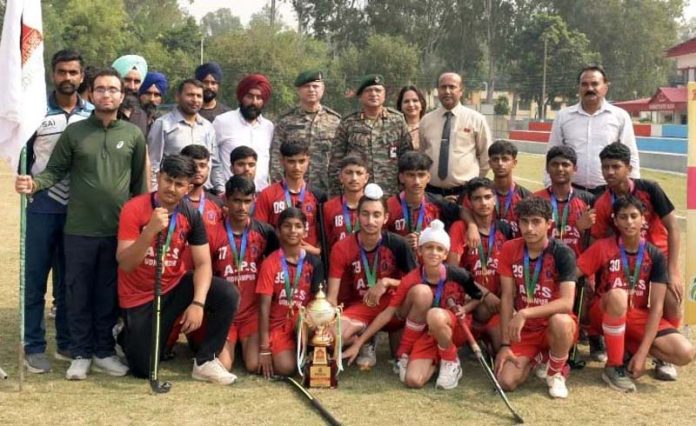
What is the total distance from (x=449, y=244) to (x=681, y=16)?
3084 inches

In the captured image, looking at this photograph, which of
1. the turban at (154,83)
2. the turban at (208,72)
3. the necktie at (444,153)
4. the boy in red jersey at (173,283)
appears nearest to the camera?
the boy in red jersey at (173,283)

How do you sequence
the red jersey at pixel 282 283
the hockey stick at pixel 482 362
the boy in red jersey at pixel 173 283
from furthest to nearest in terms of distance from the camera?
the red jersey at pixel 282 283 < the boy in red jersey at pixel 173 283 < the hockey stick at pixel 482 362

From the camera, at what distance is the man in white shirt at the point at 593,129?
6789mm

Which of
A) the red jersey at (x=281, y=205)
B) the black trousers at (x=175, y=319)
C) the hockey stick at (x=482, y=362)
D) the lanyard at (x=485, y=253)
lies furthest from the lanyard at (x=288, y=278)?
the lanyard at (x=485, y=253)

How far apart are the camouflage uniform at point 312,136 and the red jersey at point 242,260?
1.26 m

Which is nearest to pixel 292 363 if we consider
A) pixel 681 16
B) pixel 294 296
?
pixel 294 296

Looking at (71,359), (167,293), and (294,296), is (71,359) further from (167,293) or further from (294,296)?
(294,296)

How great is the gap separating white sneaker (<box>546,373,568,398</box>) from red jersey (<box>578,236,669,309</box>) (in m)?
0.79

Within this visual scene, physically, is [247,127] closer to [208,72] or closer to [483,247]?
[208,72]

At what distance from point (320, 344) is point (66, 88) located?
2529 millimetres

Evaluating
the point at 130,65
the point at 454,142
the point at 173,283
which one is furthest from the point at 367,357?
the point at 130,65

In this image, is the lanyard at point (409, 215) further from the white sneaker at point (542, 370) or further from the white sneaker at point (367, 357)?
the white sneaker at point (542, 370)

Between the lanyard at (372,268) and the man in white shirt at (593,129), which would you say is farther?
the man in white shirt at (593,129)

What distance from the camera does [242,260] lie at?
6.00 m
